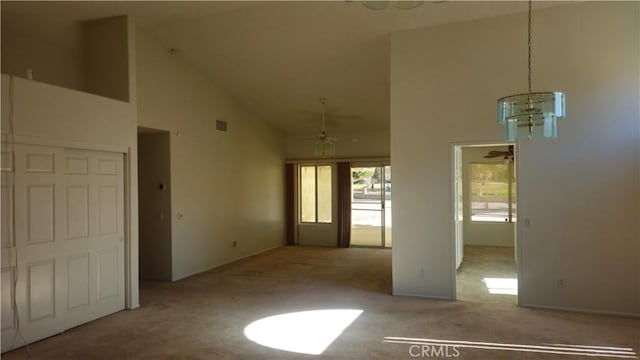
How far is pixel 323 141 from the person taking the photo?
24.3 ft

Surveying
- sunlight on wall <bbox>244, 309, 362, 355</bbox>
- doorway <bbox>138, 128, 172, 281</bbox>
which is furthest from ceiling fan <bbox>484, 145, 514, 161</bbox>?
doorway <bbox>138, 128, 172, 281</bbox>

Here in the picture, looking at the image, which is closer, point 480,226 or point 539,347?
point 539,347

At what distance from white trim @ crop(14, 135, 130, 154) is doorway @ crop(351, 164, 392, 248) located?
597cm

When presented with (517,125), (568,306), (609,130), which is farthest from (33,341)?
(609,130)

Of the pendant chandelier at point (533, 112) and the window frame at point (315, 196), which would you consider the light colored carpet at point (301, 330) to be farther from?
the window frame at point (315, 196)

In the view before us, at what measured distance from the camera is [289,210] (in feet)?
34.1

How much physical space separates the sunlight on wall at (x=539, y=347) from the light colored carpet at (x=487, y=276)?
1.50 metres

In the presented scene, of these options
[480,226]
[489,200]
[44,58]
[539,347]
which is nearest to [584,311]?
[539,347]

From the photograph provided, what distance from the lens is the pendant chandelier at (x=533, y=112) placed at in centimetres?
306

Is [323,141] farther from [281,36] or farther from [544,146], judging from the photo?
[544,146]

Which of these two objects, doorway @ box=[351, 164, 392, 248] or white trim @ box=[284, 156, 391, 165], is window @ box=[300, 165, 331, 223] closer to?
white trim @ box=[284, 156, 391, 165]

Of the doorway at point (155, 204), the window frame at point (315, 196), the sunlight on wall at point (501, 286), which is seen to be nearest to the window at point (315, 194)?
the window frame at point (315, 196)

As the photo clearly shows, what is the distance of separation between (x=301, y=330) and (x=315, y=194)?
6208 millimetres

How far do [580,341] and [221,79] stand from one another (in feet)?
21.2
